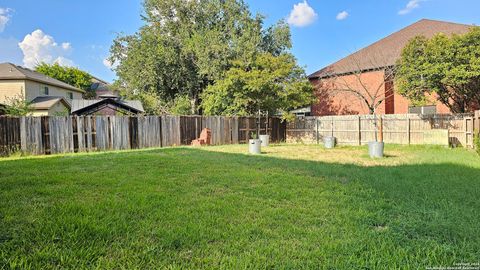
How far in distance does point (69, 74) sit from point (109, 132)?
32.5 meters

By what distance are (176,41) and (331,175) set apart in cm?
1909

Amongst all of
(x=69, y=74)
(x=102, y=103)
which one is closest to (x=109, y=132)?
(x=102, y=103)

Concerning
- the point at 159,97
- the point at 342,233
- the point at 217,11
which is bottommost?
the point at 342,233

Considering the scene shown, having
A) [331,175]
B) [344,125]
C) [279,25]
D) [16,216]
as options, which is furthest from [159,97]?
[16,216]

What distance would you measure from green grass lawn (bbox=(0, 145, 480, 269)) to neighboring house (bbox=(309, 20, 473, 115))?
1536cm

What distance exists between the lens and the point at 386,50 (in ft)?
69.6

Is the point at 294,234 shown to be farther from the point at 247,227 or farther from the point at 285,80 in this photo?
the point at 285,80

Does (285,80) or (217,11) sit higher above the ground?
(217,11)

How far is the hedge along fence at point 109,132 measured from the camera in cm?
1189

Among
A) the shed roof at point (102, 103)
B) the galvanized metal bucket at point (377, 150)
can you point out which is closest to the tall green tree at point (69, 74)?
the shed roof at point (102, 103)

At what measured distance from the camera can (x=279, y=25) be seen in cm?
2369

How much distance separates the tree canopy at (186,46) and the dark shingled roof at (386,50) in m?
4.32

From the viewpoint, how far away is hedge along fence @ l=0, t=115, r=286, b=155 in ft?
39.0

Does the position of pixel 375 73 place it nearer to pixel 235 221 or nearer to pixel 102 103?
pixel 102 103
